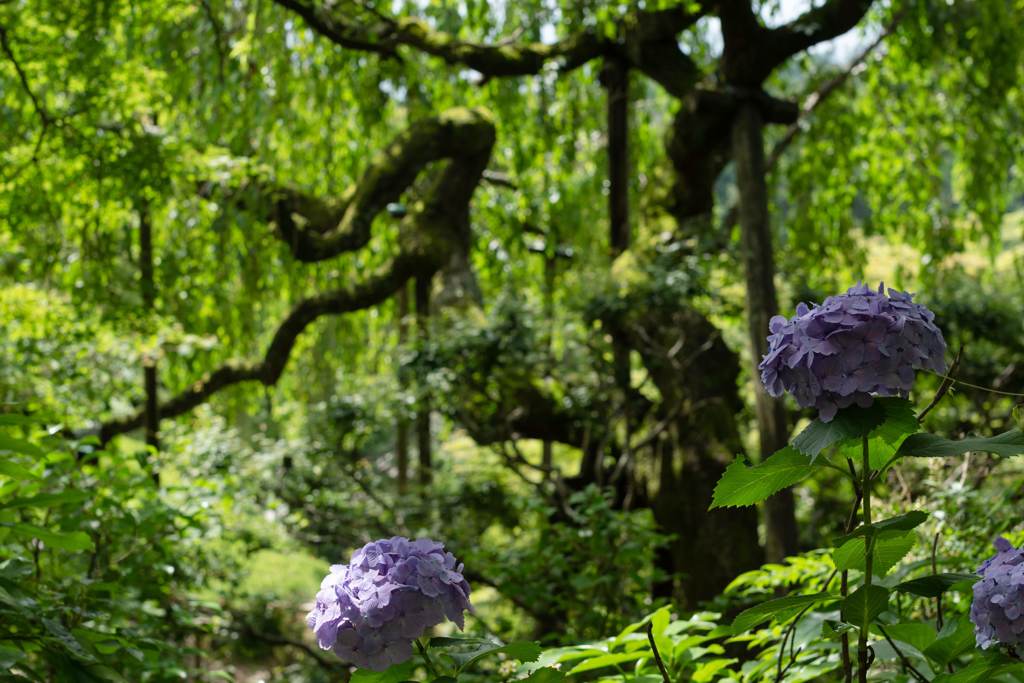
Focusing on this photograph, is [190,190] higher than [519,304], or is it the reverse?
[190,190]

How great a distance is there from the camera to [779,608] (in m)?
1.16

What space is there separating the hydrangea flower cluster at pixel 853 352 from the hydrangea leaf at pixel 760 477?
0.07 m

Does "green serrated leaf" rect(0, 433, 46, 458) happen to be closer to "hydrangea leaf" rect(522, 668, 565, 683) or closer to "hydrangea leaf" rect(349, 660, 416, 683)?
"hydrangea leaf" rect(349, 660, 416, 683)

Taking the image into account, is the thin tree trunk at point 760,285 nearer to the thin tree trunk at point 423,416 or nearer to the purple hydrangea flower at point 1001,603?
the thin tree trunk at point 423,416

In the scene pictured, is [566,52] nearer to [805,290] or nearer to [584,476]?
[805,290]

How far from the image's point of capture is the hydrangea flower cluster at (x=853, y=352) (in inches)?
40.6

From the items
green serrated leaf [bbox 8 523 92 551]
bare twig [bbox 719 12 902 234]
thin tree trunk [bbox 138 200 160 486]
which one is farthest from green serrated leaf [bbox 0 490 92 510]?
bare twig [bbox 719 12 902 234]

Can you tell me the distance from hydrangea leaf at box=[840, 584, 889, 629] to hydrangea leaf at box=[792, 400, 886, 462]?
0.19m

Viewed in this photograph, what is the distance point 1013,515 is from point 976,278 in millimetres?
4541

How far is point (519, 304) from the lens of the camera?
4.77m

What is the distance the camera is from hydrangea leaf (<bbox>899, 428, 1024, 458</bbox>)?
3.32 ft

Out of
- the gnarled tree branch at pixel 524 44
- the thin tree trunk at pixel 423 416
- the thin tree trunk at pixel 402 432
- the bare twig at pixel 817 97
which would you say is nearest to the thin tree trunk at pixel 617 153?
the gnarled tree branch at pixel 524 44

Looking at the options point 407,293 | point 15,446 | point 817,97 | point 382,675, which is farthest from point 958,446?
point 407,293

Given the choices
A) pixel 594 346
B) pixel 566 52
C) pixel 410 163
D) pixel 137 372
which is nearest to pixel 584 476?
pixel 594 346
